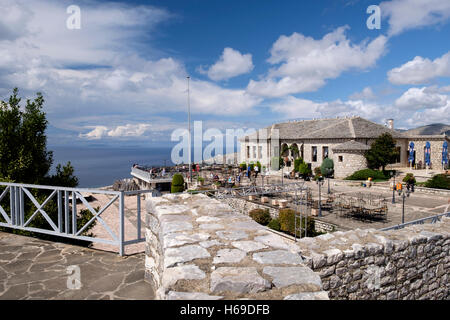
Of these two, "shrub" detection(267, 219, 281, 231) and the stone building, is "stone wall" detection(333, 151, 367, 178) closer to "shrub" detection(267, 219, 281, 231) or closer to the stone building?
the stone building

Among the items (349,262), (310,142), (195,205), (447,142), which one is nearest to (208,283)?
(195,205)

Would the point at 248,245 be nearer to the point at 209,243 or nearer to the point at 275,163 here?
the point at 209,243

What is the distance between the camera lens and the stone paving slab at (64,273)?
3.68 m

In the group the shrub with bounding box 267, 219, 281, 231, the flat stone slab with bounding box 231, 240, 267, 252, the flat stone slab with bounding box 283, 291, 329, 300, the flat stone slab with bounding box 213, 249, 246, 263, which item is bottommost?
the shrub with bounding box 267, 219, 281, 231

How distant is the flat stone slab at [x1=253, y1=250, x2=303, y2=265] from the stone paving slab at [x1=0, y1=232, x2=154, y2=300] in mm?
1816

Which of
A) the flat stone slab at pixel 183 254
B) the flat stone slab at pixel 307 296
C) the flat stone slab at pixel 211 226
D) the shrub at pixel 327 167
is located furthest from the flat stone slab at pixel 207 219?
the shrub at pixel 327 167

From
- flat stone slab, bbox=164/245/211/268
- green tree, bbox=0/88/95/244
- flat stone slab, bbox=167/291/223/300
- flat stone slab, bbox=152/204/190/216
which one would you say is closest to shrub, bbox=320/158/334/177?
green tree, bbox=0/88/95/244

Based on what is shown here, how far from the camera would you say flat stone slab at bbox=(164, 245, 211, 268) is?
8.18 feet

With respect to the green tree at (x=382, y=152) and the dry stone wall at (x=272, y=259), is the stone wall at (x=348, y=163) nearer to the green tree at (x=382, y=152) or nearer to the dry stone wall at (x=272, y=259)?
the green tree at (x=382, y=152)

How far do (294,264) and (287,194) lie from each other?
71.9 feet

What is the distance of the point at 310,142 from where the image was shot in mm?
35406
